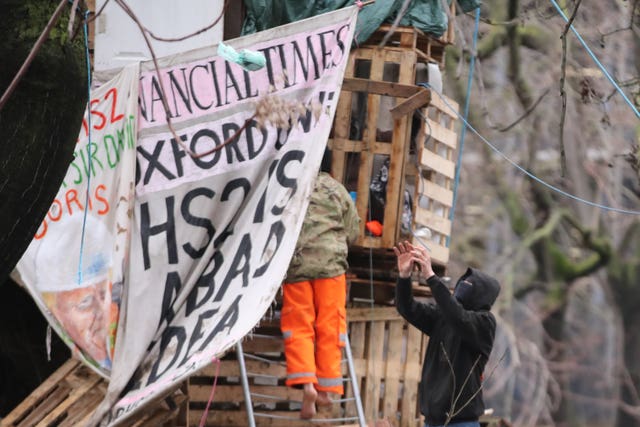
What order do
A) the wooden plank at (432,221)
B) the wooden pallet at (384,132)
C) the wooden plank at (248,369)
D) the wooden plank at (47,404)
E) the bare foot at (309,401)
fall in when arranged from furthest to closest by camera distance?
1. the wooden plank at (432,221)
2. the wooden plank at (248,369)
3. the wooden pallet at (384,132)
4. the wooden plank at (47,404)
5. the bare foot at (309,401)

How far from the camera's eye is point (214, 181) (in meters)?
9.83

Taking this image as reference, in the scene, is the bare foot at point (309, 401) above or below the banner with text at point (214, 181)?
below

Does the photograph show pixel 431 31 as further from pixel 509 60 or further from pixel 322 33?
pixel 509 60

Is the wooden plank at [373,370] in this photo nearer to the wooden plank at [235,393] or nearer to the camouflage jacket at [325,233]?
the wooden plank at [235,393]

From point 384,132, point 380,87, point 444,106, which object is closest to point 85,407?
point 384,132

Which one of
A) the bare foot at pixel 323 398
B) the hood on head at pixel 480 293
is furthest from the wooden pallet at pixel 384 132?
the hood on head at pixel 480 293

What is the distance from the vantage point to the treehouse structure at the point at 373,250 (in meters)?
11.2

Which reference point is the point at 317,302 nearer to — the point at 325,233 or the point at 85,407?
the point at 325,233

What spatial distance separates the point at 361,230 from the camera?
1141 centimetres

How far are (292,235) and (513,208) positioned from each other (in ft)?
47.4

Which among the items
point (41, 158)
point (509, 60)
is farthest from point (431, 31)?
point (509, 60)

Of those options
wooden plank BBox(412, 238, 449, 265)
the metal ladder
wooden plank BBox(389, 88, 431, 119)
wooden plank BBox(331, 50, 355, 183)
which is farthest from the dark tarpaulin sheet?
the metal ladder

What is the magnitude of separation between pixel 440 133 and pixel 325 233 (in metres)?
1.81

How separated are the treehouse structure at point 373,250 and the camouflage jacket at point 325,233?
72 centimetres
